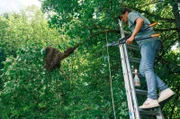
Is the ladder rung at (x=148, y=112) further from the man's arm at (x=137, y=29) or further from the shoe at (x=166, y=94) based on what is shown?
the man's arm at (x=137, y=29)

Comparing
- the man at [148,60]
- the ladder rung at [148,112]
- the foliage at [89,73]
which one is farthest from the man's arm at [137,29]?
the foliage at [89,73]

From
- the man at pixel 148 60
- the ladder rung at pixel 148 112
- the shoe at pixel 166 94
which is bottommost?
the ladder rung at pixel 148 112

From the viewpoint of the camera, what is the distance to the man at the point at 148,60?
4574 millimetres

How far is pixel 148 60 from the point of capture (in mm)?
4797

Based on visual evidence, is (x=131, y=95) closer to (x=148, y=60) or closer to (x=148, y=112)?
(x=148, y=112)

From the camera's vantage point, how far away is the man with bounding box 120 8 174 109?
15.0 feet

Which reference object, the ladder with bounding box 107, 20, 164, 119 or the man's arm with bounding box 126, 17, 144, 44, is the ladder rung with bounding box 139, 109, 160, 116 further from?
the man's arm with bounding box 126, 17, 144, 44

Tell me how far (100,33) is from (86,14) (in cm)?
65

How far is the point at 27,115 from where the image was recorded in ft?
33.2

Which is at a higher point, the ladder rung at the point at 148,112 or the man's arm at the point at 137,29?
the man's arm at the point at 137,29

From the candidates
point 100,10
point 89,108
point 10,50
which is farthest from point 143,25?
point 10,50

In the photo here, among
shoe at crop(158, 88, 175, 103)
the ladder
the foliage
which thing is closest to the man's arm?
the ladder

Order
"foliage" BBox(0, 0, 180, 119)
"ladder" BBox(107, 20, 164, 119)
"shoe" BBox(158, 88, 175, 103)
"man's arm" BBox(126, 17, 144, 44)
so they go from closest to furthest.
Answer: "shoe" BBox(158, 88, 175, 103), "ladder" BBox(107, 20, 164, 119), "man's arm" BBox(126, 17, 144, 44), "foliage" BBox(0, 0, 180, 119)

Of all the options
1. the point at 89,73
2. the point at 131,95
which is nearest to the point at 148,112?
the point at 131,95
